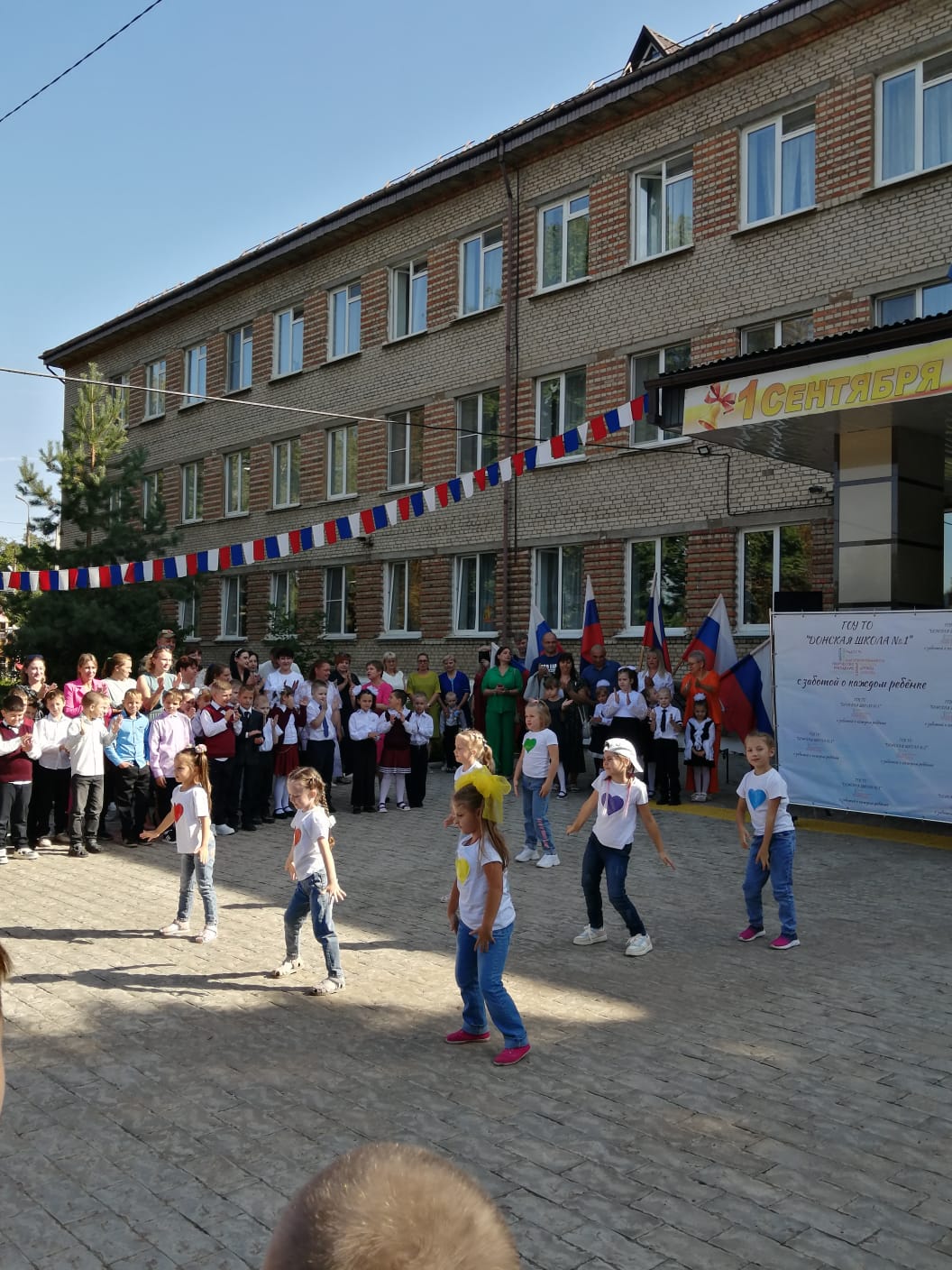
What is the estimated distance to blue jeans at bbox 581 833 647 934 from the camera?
25.9 ft

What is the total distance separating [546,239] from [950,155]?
27.2 feet

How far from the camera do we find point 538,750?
36.3 feet

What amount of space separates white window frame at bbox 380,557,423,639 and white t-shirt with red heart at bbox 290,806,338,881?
17.3 metres

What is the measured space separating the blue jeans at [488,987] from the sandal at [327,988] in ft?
3.60

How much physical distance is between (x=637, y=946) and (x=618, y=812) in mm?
928

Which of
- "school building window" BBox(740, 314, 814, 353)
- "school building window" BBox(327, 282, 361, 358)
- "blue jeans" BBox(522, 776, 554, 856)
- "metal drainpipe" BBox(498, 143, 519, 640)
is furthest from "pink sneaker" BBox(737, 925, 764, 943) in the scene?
"school building window" BBox(327, 282, 361, 358)

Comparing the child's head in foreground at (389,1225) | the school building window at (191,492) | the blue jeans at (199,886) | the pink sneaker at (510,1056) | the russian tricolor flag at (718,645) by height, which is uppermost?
the school building window at (191,492)

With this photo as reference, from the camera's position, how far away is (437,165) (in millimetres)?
23953

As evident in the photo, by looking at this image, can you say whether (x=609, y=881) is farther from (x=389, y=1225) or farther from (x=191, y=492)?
(x=191, y=492)

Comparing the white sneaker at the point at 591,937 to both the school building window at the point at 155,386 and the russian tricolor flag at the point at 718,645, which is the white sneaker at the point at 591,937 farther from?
the school building window at the point at 155,386

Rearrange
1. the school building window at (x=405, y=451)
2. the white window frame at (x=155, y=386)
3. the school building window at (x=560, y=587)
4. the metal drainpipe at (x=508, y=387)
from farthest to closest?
the white window frame at (x=155, y=386) → the school building window at (x=405, y=451) → the metal drainpipe at (x=508, y=387) → the school building window at (x=560, y=587)

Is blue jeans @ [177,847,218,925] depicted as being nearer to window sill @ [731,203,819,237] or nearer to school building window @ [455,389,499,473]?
window sill @ [731,203,819,237]

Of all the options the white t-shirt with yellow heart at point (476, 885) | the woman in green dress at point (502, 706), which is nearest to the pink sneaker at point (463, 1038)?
the white t-shirt with yellow heart at point (476, 885)

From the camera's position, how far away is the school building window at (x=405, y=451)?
25031 mm
